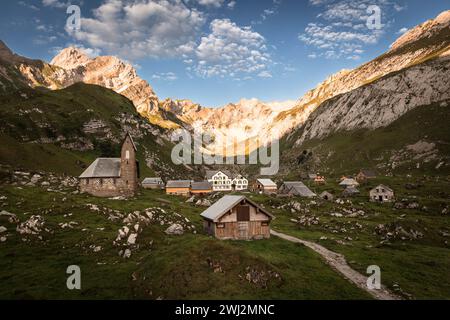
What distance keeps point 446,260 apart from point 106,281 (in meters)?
37.3

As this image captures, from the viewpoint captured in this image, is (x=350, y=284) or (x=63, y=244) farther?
(x=63, y=244)

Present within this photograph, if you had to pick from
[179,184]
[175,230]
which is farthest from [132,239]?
[179,184]

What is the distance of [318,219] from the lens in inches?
2569

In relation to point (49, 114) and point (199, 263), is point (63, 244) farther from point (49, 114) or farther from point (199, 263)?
point (49, 114)

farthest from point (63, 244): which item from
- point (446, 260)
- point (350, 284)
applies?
point (446, 260)

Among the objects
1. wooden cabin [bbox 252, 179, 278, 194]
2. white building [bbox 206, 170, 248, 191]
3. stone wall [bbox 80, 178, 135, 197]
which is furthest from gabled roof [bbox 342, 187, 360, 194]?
stone wall [bbox 80, 178, 135, 197]

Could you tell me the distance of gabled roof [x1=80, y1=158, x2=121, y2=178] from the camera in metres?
71.8

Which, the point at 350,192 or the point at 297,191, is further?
the point at 297,191

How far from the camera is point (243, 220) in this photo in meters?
43.5

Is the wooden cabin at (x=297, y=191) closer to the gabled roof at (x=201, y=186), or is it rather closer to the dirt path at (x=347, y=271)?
the gabled roof at (x=201, y=186)

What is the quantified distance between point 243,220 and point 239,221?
612mm

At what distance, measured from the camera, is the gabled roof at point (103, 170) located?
71838 mm

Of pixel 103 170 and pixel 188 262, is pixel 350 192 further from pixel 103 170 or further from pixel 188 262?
pixel 188 262

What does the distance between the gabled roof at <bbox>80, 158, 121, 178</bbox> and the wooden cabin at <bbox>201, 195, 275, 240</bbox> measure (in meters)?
38.1
